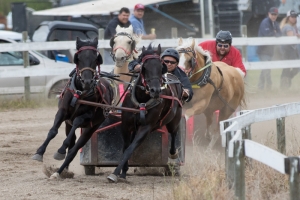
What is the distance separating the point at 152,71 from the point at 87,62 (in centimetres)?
69

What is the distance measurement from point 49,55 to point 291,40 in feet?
19.5

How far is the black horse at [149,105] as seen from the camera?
721cm

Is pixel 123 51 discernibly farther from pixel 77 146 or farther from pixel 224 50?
pixel 224 50

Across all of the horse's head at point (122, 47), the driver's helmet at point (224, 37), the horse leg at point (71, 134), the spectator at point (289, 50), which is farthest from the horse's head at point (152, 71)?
the spectator at point (289, 50)

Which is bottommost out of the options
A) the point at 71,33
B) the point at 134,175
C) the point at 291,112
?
the point at 134,175

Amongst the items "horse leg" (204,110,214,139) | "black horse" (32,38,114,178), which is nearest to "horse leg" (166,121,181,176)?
"black horse" (32,38,114,178)

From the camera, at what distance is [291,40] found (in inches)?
634

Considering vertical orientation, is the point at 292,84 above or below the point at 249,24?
below

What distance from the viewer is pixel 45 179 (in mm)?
7684

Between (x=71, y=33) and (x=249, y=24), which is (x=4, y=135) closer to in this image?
(x=71, y=33)

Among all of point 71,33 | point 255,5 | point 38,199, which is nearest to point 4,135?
point 38,199

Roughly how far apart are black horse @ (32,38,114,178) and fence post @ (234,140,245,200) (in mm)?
2521

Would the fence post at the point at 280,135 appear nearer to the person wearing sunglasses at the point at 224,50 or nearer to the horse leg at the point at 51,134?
the horse leg at the point at 51,134

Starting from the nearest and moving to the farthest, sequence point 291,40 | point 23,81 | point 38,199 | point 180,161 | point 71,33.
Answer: point 38,199, point 180,161, point 23,81, point 291,40, point 71,33
